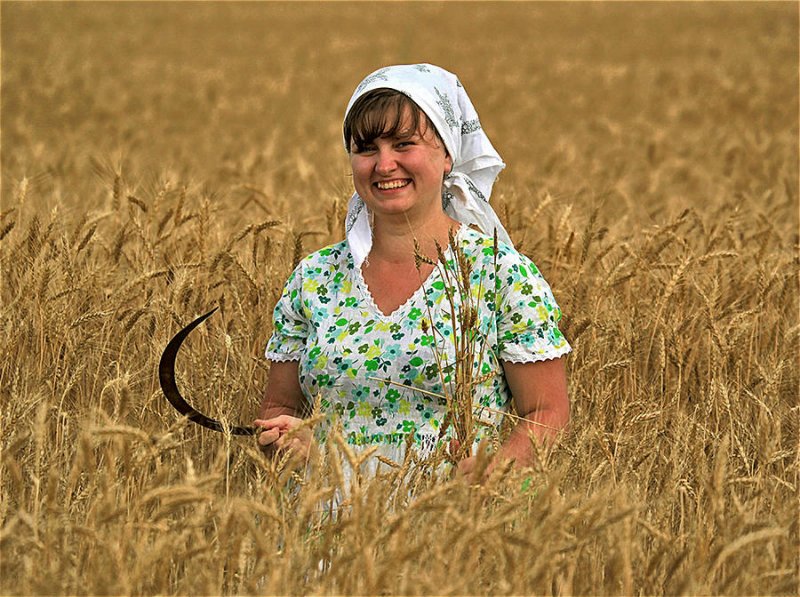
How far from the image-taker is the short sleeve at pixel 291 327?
2986 mm

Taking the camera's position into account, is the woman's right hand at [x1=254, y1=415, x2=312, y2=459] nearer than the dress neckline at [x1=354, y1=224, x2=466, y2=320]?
Yes

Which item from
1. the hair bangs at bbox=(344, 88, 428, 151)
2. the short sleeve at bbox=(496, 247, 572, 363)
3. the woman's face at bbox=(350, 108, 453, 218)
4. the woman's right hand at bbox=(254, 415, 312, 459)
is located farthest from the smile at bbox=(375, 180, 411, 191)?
the woman's right hand at bbox=(254, 415, 312, 459)

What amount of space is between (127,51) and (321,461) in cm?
1435

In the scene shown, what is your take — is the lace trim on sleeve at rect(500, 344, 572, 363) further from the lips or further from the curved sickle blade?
the curved sickle blade

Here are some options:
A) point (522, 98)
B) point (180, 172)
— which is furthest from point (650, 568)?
point (522, 98)

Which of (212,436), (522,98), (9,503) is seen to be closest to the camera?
(9,503)

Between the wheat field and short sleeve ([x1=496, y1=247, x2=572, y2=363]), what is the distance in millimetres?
262

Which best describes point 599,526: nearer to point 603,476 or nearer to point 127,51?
point 603,476

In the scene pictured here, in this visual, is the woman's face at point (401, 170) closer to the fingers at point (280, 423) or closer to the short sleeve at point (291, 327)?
the short sleeve at point (291, 327)

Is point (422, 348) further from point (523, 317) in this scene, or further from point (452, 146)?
point (452, 146)

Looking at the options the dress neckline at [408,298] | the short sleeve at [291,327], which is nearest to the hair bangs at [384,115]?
the dress neckline at [408,298]

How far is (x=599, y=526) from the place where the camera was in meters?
2.02

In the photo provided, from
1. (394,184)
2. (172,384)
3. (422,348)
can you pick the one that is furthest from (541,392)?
(172,384)

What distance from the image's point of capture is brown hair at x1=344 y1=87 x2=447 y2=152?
273 cm
